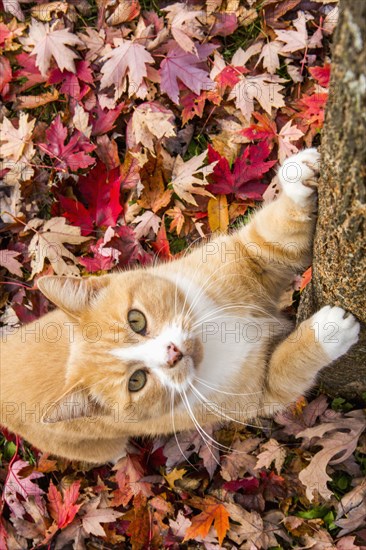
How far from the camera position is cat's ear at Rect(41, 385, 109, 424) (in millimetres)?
2492

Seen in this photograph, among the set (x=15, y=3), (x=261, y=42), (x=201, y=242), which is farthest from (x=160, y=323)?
(x=15, y=3)

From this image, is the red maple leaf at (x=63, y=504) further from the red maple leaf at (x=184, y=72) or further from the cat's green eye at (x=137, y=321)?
the red maple leaf at (x=184, y=72)

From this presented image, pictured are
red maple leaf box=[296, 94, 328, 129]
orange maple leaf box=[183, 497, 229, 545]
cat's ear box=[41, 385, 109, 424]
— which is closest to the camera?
cat's ear box=[41, 385, 109, 424]

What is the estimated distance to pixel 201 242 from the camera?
3820mm

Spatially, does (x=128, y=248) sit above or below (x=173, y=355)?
below

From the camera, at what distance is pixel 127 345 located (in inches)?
106

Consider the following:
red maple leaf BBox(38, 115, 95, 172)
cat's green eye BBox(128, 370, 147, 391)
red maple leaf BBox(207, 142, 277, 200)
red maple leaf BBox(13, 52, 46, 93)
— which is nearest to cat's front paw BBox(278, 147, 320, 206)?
red maple leaf BBox(207, 142, 277, 200)

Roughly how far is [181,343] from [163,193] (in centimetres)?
152

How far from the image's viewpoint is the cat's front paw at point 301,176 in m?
2.47

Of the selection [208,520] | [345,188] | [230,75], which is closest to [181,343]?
[345,188]

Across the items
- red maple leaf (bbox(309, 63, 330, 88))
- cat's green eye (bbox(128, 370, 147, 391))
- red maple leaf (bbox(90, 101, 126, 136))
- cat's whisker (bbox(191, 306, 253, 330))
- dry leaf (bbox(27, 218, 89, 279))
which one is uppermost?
red maple leaf (bbox(309, 63, 330, 88))

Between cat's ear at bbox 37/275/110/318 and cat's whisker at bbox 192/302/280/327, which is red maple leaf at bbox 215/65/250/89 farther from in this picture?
cat's ear at bbox 37/275/110/318

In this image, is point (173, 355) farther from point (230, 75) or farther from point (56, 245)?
point (230, 75)

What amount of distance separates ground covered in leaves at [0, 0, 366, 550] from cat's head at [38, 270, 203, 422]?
999 millimetres
